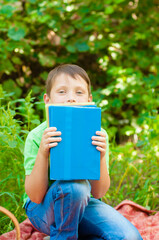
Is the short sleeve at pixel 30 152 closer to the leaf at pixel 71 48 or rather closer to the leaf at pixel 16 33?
the leaf at pixel 16 33

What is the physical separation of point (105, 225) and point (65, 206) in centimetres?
26

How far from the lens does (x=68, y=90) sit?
155 cm

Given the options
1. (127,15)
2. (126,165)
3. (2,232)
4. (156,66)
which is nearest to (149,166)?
(126,165)

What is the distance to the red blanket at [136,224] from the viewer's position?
5.90 feet

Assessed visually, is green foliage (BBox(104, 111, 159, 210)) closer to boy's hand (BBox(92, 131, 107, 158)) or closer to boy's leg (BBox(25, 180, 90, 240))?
boy's leg (BBox(25, 180, 90, 240))

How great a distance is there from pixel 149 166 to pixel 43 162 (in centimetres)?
124

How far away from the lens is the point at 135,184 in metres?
2.35

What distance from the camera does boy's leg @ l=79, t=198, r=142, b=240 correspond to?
1.53 m

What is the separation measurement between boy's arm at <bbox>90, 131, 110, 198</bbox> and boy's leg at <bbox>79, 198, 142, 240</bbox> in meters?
0.08

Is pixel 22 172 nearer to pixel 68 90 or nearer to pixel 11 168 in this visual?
pixel 11 168

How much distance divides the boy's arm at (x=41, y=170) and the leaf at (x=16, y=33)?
1982mm

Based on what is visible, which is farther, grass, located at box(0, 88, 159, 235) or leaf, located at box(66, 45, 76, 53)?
leaf, located at box(66, 45, 76, 53)

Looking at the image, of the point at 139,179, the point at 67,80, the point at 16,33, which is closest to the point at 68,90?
the point at 67,80

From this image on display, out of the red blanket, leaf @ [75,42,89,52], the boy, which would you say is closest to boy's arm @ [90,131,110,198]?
the boy
